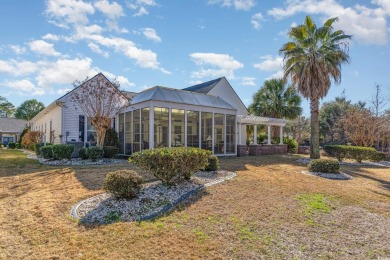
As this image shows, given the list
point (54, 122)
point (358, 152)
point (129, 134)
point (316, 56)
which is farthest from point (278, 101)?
point (54, 122)

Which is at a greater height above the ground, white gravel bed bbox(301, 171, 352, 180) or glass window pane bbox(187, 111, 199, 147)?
glass window pane bbox(187, 111, 199, 147)

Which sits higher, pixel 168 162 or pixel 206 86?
pixel 206 86

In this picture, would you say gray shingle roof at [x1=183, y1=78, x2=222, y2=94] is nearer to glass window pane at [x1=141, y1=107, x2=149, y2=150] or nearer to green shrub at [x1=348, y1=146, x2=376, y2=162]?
glass window pane at [x1=141, y1=107, x2=149, y2=150]

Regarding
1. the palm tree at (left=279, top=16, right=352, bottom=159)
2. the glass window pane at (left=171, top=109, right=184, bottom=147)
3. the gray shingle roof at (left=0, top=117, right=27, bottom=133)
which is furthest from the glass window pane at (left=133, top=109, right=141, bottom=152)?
the gray shingle roof at (left=0, top=117, right=27, bottom=133)

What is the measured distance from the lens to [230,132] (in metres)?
18.5

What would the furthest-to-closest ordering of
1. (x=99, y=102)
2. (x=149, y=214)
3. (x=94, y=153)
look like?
(x=99, y=102), (x=94, y=153), (x=149, y=214)

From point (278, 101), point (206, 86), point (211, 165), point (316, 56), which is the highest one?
point (316, 56)

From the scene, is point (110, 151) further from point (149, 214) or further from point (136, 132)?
point (149, 214)

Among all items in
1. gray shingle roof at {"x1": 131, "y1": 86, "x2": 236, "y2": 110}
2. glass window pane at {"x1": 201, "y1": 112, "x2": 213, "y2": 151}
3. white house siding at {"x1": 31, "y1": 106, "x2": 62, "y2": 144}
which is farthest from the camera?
white house siding at {"x1": 31, "y1": 106, "x2": 62, "y2": 144}

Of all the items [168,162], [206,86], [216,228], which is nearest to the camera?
[216,228]

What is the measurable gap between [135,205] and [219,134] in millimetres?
12581

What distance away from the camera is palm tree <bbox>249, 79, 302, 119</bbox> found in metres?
26.5

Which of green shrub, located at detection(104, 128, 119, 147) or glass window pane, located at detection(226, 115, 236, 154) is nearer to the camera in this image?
green shrub, located at detection(104, 128, 119, 147)

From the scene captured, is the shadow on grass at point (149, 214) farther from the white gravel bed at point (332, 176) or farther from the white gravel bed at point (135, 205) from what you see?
the white gravel bed at point (332, 176)
